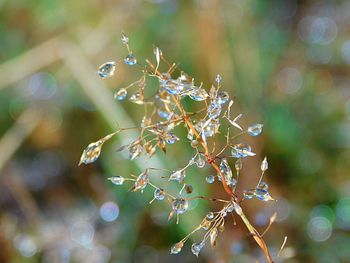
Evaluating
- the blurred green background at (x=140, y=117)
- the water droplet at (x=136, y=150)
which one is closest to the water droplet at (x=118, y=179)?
the water droplet at (x=136, y=150)

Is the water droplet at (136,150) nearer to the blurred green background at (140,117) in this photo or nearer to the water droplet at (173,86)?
the water droplet at (173,86)

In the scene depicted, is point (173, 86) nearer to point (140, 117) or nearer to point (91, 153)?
point (91, 153)

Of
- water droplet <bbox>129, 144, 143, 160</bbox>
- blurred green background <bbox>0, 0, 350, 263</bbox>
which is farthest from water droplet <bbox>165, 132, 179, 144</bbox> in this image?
blurred green background <bbox>0, 0, 350, 263</bbox>

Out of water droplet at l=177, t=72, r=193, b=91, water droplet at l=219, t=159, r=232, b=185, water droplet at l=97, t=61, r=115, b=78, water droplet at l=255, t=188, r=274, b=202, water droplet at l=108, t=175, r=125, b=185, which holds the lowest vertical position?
water droplet at l=255, t=188, r=274, b=202

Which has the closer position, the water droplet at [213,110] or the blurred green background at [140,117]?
the water droplet at [213,110]

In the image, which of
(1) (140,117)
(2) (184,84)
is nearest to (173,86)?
(2) (184,84)

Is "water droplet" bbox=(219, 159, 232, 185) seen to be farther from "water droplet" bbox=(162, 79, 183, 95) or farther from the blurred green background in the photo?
the blurred green background

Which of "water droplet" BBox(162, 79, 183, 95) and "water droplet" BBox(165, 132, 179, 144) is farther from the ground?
"water droplet" BBox(162, 79, 183, 95)

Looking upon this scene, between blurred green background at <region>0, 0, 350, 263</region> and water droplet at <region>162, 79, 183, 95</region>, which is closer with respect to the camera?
water droplet at <region>162, 79, 183, 95</region>
